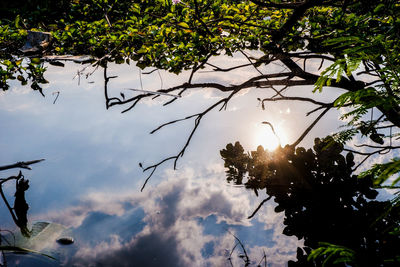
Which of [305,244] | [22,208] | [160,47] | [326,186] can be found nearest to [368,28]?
[326,186]

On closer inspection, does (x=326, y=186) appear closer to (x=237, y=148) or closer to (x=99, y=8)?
(x=237, y=148)

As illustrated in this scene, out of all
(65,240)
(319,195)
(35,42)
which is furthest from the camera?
(65,240)

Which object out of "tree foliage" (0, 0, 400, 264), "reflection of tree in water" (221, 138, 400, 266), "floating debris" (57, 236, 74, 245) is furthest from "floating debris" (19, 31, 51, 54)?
"floating debris" (57, 236, 74, 245)

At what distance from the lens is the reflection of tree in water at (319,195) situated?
2.73 meters

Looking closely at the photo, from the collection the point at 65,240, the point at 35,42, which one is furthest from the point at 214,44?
the point at 65,240

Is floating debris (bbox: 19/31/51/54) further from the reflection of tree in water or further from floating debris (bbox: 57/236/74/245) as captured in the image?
floating debris (bbox: 57/236/74/245)

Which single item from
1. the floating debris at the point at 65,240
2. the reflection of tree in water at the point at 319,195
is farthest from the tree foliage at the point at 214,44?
the floating debris at the point at 65,240

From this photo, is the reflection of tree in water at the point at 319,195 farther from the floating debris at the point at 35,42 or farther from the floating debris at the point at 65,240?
the floating debris at the point at 65,240

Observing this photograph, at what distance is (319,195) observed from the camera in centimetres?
313

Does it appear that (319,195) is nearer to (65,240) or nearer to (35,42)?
(35,42)

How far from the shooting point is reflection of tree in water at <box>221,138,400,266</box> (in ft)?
8.95

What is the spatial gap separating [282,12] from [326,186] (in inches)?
112

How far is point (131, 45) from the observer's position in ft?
10.9

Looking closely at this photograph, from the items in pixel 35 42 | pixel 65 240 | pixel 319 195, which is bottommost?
pixel 65 240
